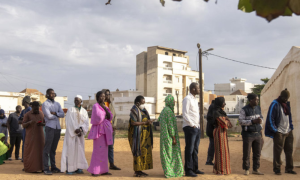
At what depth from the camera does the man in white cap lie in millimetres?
6234

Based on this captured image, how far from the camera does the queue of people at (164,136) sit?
585 centimetres

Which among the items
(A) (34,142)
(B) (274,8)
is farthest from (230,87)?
(B) (274,8)

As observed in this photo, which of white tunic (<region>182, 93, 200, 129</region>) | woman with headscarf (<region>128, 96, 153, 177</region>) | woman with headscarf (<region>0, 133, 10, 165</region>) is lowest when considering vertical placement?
woman with headscarf (<region>0, 133, 10, 165</region>)

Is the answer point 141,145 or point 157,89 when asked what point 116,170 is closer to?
point 141,145

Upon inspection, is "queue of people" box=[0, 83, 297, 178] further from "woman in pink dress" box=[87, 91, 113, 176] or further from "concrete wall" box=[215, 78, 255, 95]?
"concrete wall" box=[215, 78, 255, 95]

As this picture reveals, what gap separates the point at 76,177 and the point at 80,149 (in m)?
0.69

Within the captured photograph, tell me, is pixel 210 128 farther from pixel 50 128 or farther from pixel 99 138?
pixel 50 128

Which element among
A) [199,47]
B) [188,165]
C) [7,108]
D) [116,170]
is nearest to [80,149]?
[116,170]

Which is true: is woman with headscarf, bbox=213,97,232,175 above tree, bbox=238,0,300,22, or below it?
below

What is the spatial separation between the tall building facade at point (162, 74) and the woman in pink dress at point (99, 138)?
124 ft

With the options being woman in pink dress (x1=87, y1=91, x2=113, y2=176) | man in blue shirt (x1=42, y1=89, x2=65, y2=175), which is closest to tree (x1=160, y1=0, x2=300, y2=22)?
woman in pink dress (x1=87, y1=91, x2=113, y2=176)

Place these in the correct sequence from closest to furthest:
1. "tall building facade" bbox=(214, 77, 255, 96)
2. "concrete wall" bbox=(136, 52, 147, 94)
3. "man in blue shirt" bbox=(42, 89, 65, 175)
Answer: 1. "man in blue shirt" bbox=(42, 89, 65, 175)
2. "concrete wall" bbox=(136, 52, 147, 94)
3. "tall building facade" bbox=(214, 77, 255, 96)

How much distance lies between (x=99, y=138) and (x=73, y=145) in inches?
25.0

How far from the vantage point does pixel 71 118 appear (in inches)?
249
